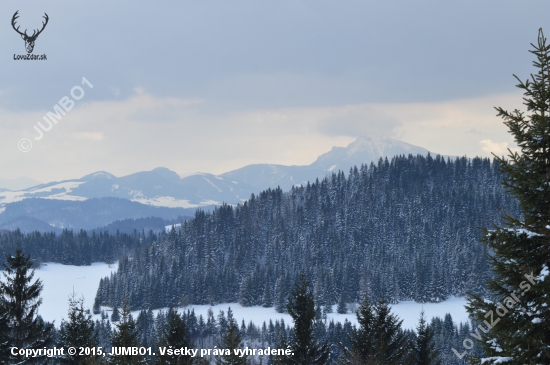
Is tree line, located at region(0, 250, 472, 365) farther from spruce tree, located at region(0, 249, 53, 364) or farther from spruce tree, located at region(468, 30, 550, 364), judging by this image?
spruce tree, located at region(468, 30, 550, 364)

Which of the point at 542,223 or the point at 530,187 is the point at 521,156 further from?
the point at 542,223

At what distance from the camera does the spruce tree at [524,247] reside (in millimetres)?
12883

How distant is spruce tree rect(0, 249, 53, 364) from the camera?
31.7m

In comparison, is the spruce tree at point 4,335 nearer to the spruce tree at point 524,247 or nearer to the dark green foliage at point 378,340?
the dark green foliage at point 378,340

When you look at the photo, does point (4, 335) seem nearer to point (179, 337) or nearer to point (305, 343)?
point (179, 337)

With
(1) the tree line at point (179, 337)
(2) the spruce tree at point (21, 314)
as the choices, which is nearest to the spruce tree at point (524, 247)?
(1) the tree line at point (179, 337)

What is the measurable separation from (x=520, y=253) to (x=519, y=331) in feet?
5.54

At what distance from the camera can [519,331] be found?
13.0 metres

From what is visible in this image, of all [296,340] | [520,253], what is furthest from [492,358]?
[296,340]

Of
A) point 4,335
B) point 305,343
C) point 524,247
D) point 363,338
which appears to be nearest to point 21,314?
point 4,335

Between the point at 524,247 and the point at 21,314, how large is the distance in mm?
27658

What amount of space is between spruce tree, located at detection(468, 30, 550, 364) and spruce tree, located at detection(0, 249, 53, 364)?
82.0ft

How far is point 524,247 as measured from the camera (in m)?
13.1

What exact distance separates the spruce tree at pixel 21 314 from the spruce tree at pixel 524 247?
25000 millimetres
